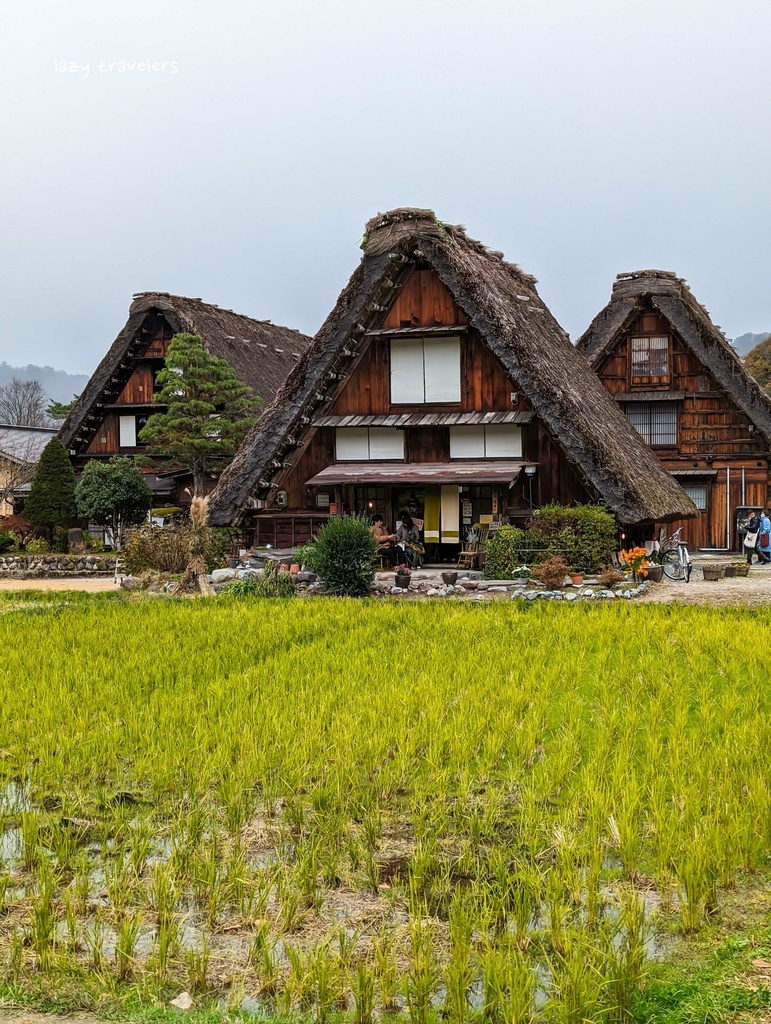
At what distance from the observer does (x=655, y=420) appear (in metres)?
23.6

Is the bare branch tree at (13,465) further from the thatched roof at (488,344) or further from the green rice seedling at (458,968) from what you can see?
the green rice seedling at (458,968)

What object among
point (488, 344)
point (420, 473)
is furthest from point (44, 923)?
point (488, 344)

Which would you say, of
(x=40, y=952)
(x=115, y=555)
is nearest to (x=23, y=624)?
(x=40, y=952)

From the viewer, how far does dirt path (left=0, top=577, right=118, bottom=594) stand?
51.5ft

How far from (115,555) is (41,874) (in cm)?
1676

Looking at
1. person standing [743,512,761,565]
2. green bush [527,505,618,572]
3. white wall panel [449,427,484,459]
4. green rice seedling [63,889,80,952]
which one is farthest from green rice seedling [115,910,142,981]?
person standing [743,512,761,565]

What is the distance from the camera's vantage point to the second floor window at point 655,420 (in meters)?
23.4

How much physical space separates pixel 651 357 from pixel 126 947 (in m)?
22.1

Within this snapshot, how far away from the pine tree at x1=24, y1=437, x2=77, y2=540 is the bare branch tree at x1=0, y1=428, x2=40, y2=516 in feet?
16.2

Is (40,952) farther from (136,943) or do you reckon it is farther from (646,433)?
(646,433)

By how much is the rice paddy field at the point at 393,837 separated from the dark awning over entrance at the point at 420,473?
8.65 meters

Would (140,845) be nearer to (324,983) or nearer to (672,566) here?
(324,983)

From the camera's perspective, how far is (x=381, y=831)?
431cm

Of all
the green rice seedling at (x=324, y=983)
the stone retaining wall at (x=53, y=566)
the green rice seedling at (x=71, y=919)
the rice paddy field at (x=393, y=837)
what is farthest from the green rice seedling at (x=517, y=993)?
the stone retaining wall at (x=53, y=566)
